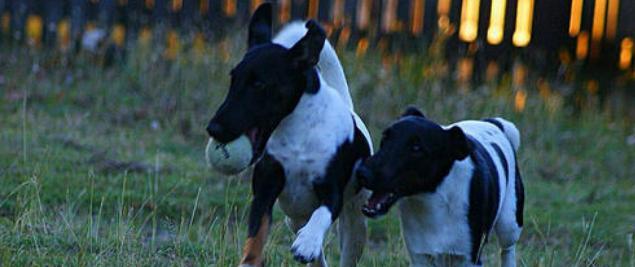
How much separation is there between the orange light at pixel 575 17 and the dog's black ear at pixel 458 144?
9.46 m

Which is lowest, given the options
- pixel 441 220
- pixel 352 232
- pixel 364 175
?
pixel 352 232

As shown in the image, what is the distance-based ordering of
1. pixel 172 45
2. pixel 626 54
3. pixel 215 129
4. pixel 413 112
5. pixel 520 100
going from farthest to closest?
pixel 626 54 < pixel 172 45 < pixel 520 100 < pixel 413 112 < pixel 215 129

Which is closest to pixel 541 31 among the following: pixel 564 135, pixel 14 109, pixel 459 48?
pixel 459 48

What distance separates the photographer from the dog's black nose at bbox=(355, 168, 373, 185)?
17.6 ft

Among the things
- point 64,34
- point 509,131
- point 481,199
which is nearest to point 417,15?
point 64,34

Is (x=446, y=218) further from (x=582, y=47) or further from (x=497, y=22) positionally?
(x=582, y=47)

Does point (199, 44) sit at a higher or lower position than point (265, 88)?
lower

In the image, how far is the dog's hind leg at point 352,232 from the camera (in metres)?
6.07

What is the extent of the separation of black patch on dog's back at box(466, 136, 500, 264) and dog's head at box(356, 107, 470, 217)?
0.14 m

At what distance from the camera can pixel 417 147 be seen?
18.2ft

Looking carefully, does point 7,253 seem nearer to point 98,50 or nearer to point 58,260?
point 58,260

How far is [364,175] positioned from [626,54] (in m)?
9.85

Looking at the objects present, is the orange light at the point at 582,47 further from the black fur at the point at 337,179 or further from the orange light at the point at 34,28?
the black fur at the point at 337,179

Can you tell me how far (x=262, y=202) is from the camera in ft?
18.1
